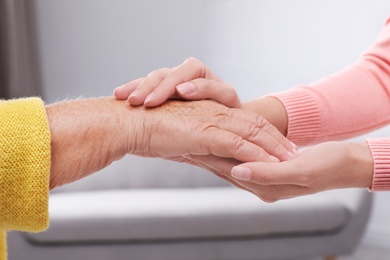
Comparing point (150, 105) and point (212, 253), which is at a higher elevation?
point (150, 105)

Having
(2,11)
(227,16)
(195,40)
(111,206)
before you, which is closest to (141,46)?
(195,40)

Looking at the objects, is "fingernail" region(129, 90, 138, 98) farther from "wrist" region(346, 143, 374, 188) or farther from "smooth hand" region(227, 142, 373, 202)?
"wrist" region(346, 143, 374, 188)

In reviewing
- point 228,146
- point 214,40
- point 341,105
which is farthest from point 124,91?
point 214,40

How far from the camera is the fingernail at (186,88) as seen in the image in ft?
4.25

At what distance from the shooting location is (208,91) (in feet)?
4.40

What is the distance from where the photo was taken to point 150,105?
1.23 m

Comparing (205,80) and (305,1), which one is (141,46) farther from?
(205,80)

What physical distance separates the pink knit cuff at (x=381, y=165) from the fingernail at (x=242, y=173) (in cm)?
32

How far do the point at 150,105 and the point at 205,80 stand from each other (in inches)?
6.6

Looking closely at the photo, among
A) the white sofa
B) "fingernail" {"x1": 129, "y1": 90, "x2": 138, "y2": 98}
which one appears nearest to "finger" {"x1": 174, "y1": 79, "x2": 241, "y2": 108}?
"fingernail" {"x1": 129, "y1": 90, "x2": 138, "y2": 98}

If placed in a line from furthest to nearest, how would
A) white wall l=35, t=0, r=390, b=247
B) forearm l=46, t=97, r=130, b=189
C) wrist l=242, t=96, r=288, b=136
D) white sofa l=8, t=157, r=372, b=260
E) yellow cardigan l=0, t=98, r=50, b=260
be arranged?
white wall l=35, t=0, r=390, b=247
white sofa l=8, t=157, r=372, b=260
wrist l=242, t=96, r=288, b=136
forearm l=46, t=97, r=130, b=189
yellow cardigan l=0, t=98, r=50, b=260

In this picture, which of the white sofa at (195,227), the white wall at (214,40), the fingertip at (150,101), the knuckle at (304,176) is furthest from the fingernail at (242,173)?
the white wall at (214,40)

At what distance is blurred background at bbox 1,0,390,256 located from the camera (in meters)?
3.71

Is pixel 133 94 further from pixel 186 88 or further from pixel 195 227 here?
pixel 195 227
